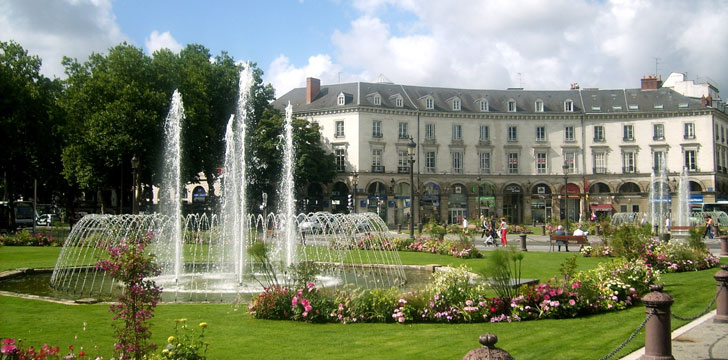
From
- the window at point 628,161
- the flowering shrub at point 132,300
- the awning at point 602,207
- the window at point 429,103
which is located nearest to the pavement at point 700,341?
the flowering shrub at point 132,300

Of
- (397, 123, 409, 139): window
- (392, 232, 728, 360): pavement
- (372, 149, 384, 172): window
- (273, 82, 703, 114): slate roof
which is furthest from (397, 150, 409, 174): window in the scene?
(392, 232, 728, 360): pavement

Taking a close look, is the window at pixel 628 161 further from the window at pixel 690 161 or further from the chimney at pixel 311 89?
the chimney at pixel 311 89

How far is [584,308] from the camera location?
37.7 feet

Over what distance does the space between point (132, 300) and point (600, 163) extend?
67.8 metres

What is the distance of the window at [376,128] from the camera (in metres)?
64.9

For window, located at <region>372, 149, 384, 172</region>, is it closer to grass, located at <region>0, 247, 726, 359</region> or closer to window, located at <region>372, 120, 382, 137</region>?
window, located at <region>372, 120, 382, 137</region>

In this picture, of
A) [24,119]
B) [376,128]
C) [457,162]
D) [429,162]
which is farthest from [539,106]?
[24,119]

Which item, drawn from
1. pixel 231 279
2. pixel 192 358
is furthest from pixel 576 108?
pixel 192 358

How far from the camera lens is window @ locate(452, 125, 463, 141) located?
2685 inches

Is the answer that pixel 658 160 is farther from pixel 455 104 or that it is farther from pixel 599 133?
pixel 455 104

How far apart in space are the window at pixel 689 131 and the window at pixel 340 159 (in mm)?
37762

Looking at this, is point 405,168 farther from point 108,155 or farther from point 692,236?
point 692,236

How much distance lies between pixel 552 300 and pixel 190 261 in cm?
1716

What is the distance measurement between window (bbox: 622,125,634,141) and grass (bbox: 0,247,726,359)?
59399 mm
